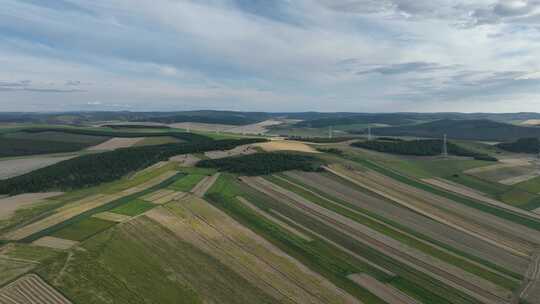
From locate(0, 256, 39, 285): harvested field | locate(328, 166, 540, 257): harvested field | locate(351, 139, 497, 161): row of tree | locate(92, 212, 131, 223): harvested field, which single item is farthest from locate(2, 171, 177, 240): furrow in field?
locate(351, 139, 497, 161): row of tree

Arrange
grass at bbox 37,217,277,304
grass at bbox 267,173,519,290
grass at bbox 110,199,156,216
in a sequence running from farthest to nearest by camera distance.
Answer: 1. grass at bbox 110,199,156,216
2. grass at bbox 267,173,519,290
3. grass at bbox 37,217,277,304

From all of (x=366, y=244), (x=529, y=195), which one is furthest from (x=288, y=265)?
(x=529, y=195)

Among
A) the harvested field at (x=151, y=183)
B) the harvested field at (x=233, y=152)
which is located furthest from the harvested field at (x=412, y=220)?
the harvested field at (x=233, y=152)

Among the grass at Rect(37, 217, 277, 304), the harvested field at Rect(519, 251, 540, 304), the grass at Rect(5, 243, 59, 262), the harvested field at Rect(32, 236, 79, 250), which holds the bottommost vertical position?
the harvested field at Rect(519, 251, 540, 304)

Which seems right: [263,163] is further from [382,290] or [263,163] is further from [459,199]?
[382,290]

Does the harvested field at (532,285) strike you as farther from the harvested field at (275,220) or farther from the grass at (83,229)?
the grass at (83,229)

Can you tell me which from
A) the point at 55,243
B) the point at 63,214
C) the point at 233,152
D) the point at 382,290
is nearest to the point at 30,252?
the point at 55,243

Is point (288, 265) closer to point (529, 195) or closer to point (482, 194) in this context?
point (482, 194)

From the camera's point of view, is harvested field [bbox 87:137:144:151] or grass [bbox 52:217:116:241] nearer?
grass [bbox 52:217:116:241]

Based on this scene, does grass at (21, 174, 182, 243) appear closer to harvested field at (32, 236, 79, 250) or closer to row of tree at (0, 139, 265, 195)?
harvested field at (32, 236, 79, 250)
